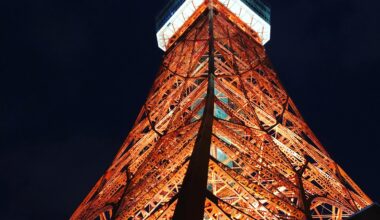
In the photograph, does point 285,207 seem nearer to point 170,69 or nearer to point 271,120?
point 271,120

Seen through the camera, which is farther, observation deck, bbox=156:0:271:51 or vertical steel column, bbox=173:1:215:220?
observation deck, bbox=156:0:271:51

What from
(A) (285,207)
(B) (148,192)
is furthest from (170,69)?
(A) (285,207)

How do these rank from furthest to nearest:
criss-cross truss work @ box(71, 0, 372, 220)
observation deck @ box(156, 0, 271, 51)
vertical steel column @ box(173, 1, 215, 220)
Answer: observation deck @ box(156, 0, 271, 51) < criss-cross truss work @ box(71, 0, 372, 220) < vertical steel column @ box(173, 1, 215, 220)

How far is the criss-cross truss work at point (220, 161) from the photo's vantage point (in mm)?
9621

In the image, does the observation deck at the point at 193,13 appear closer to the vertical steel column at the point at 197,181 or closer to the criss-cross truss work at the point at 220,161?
the criss-cross truss work at the point at 220,161

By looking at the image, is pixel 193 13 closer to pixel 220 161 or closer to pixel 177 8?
pixel 177 8

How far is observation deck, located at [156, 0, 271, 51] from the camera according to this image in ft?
80.7

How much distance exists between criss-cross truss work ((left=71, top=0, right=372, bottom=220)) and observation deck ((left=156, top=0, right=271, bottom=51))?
2.46 metres

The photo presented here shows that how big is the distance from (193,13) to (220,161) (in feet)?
40.6

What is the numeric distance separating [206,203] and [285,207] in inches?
91.3

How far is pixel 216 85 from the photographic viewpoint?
15.3 metres

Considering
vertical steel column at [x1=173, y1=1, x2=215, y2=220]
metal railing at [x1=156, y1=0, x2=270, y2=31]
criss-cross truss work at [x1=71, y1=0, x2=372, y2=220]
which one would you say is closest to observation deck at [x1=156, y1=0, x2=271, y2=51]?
metal railing at [x1=156, y1=0, x2=270, y2=31]

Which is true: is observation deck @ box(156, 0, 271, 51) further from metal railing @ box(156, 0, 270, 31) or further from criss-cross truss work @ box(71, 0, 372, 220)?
criss-cross truss work @ box(71, 0, 372, 220)

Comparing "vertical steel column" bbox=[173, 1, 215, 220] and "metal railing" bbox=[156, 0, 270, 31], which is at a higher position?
"metal railing" bbox=[156, 0, 270, 31]
